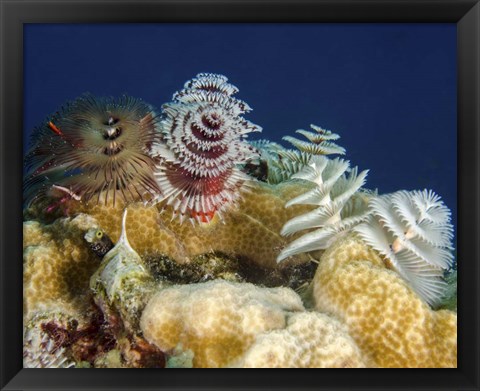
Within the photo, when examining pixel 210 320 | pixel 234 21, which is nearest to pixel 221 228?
pixel 210 320

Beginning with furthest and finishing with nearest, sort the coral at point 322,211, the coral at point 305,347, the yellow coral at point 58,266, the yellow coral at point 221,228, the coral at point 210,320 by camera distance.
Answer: the yellow coral at point 221,228
the coral at point 322,211
the yellow coral at point 58,266
the coral at point 210,320
the coral at point 305,347

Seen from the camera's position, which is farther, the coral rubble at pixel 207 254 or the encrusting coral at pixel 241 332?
the coral rubble at pixel 207 254

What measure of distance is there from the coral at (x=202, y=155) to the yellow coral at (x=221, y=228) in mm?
96

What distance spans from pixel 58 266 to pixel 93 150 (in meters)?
0.72

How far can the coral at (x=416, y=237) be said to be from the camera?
2.27 m

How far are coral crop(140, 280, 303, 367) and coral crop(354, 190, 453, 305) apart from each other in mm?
780

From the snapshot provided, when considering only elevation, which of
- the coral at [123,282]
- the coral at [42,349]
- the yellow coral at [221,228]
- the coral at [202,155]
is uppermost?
the coral at [202,155]

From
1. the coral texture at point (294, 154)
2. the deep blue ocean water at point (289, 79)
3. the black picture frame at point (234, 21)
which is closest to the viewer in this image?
the black picture frame at point (234, 21)

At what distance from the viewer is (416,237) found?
7.69 feet

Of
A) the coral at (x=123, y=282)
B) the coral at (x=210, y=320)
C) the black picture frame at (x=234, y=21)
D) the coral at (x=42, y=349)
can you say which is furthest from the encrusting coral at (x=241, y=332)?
the black picture frame at (x=234, y=21)

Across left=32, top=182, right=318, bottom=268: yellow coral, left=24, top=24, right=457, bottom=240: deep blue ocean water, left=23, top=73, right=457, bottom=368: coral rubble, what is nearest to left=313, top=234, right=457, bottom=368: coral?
left=23, top=73, right=457, bottom=368: coral rubble

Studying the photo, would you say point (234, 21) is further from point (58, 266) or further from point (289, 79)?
point (289, 79)

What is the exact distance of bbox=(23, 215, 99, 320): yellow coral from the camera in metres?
2.21

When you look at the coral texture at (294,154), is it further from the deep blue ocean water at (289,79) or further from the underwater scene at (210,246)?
the deep blue ocean water at (289,79)
